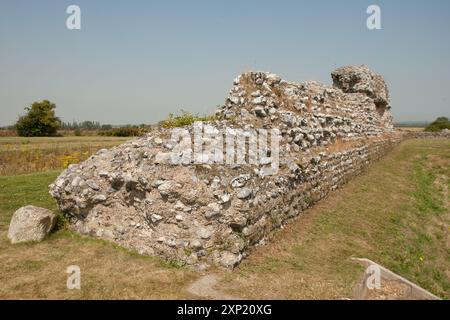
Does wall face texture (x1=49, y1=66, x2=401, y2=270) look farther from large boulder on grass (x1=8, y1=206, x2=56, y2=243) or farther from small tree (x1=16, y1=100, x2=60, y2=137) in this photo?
small tree (x1=16, y1=100, x2=60, y2=137)

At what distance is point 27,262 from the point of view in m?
5.91

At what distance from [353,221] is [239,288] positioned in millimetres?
4492

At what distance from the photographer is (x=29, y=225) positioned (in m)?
6.87

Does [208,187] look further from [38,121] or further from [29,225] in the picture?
[38,121]

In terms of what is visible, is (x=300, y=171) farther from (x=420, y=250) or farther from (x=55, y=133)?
(x=55, y=133)

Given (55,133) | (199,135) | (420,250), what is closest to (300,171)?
(199,135)

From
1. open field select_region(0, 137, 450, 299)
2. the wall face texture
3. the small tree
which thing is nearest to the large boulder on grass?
open field select_region(0, 137, 450, 299)

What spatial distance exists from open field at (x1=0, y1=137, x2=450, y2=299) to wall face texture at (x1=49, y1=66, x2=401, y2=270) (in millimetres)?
334

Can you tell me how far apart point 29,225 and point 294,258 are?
523 cm

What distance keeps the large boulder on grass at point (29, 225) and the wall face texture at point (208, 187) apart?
494 mm

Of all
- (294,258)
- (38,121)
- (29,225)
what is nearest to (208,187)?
(294,258)

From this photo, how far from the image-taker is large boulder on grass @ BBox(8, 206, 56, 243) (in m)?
6.80

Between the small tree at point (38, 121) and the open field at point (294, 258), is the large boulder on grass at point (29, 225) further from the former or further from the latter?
the small tree at point (38, 121)

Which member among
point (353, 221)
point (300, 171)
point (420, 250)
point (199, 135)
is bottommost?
point (420, 250)
